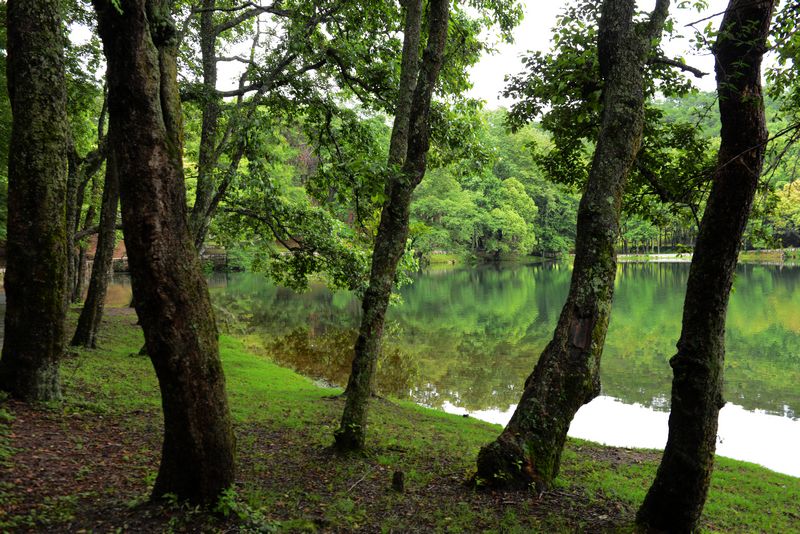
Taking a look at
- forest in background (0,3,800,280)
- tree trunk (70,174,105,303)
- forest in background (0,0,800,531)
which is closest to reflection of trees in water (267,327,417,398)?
forest in background (0,3,800,280)

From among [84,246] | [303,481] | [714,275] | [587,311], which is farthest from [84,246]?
[714,275]

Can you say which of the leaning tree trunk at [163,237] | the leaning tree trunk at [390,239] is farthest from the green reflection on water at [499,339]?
the leaning tree trunk at [163,237]

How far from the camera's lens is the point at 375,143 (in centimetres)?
1002

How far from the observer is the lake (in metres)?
12.0

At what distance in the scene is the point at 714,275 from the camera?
4.43m

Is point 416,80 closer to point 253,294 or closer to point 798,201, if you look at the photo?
point 253,294

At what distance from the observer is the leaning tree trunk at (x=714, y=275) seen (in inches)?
168

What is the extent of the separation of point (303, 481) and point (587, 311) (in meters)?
3.76

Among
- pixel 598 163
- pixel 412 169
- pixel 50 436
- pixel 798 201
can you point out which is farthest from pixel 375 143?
pixel 798 201

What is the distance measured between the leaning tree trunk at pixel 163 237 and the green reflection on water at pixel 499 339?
996 cm

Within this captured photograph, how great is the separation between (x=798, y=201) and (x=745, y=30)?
5196 cm

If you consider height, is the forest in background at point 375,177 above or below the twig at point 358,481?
above

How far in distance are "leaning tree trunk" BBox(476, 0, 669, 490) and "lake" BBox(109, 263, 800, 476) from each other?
21.1 ft

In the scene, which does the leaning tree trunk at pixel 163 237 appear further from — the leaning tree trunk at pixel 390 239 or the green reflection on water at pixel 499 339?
the green reflection on water at pixel 499 339
